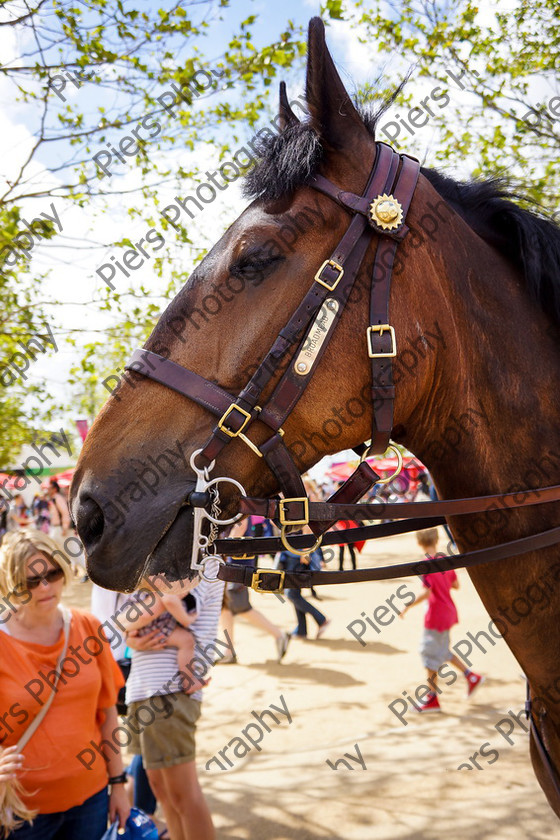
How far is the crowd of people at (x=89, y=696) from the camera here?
3318 millimetres

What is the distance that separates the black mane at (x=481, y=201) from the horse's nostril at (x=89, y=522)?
1084 mm

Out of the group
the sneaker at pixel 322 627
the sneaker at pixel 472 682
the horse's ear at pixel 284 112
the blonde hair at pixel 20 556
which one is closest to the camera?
the horse's ear at pixel 284 112

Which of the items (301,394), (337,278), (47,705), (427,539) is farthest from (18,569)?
(427,539)

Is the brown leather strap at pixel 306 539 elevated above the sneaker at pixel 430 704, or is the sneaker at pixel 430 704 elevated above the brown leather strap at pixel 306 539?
the brown leather strap at pixel 306 539

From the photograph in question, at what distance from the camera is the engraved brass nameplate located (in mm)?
1833

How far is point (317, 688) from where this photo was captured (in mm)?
8180

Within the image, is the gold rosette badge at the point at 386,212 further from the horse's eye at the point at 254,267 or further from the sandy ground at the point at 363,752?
the sandy ground at the point at 363,752

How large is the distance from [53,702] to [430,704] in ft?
16.2

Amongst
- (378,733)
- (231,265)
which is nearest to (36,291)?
(231,265)

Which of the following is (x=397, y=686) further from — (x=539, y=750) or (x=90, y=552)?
(x=90, y=552)

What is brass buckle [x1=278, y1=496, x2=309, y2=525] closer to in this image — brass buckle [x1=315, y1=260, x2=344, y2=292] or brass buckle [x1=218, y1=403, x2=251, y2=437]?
brass buckle [x1=218, y1=403, x2=251, y2=437]

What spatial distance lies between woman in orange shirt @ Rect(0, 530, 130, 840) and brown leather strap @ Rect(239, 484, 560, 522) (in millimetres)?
2235

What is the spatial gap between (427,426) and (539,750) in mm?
1241

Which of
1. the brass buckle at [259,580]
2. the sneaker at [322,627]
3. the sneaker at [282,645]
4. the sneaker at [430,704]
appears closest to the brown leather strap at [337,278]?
the brass buckle at [259,580]
